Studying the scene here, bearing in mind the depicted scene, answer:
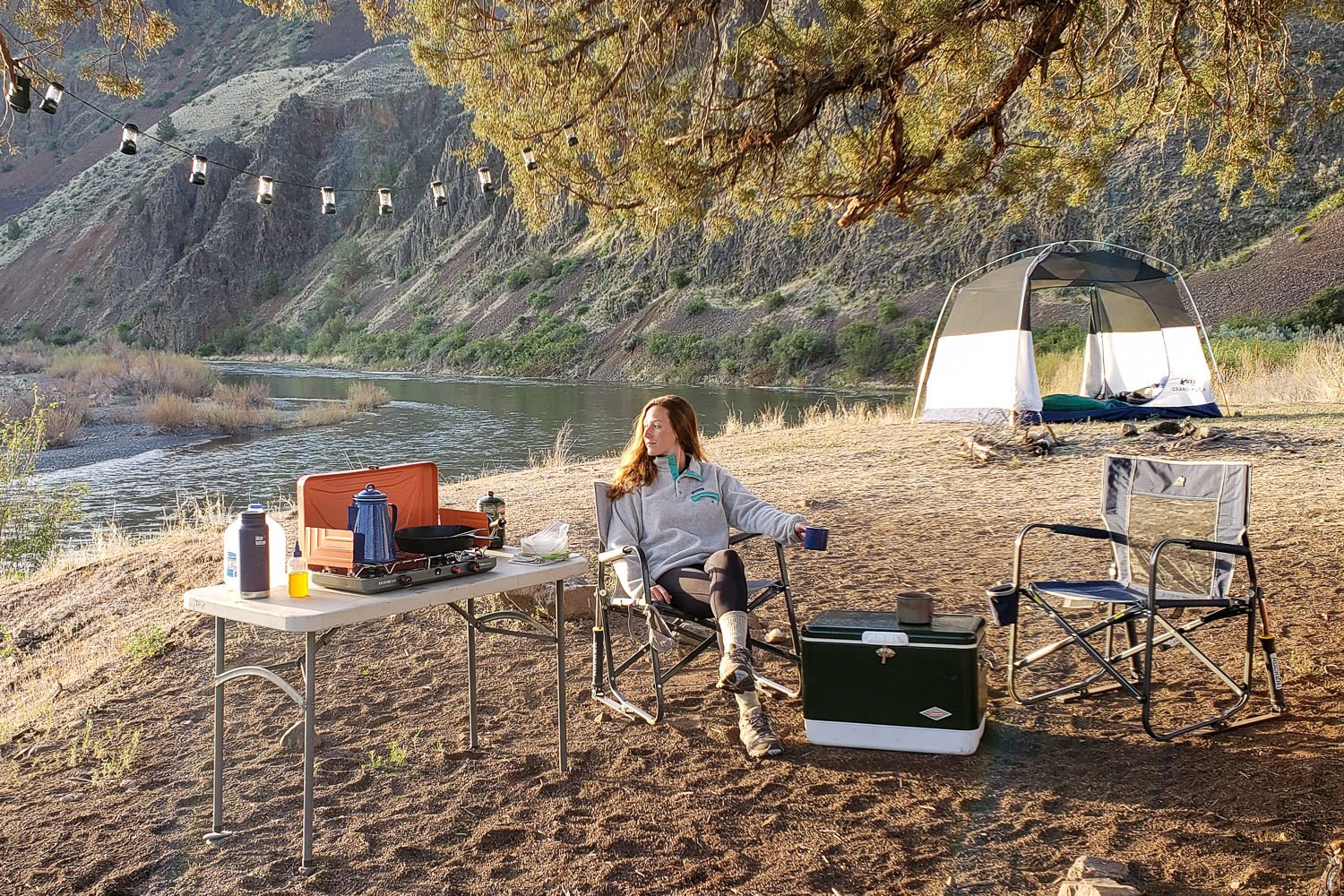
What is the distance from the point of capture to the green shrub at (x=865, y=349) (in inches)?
1240

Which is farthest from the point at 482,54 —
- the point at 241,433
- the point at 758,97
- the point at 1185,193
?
the point at 1185,193

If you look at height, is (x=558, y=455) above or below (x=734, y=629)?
below

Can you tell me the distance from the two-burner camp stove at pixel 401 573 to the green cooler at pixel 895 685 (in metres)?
1.01

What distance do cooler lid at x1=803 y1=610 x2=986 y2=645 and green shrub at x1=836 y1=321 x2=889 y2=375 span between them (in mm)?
28584

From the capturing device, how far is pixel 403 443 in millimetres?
19406

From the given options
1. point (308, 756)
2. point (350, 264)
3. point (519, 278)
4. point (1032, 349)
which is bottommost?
point (308, 756)

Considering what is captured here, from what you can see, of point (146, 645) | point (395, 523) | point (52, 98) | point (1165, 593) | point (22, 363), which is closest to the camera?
point (395, 523)

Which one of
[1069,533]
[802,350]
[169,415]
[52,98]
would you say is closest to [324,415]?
[169,415]

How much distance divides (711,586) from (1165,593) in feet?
4.68

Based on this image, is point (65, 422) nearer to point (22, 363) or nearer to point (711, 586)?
point (22, 363)

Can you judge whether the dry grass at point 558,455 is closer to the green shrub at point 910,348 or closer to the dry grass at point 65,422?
the dry grass at point 65,422

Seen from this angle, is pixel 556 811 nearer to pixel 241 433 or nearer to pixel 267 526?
pixel 267 526

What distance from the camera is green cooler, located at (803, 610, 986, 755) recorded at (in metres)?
3.04

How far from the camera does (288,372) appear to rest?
48312 mm
